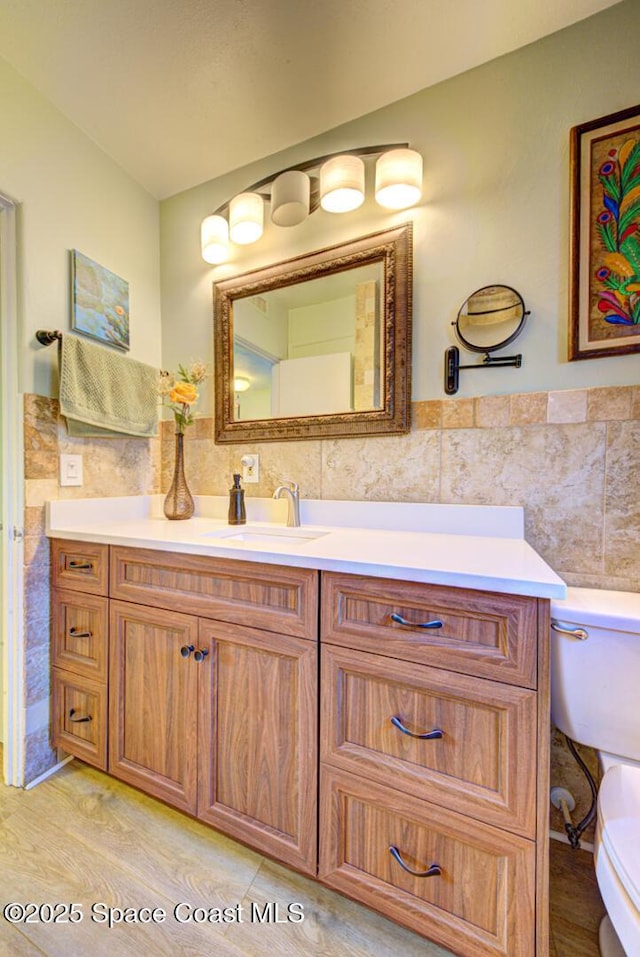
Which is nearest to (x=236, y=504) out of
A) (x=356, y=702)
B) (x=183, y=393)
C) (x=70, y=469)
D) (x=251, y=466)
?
(x=251, y=466)

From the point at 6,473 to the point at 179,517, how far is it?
0.61m

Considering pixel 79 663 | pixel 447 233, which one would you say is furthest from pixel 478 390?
pixel 79 663

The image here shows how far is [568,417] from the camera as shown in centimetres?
113

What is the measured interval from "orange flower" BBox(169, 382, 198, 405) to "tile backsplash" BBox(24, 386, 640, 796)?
294 millimetres

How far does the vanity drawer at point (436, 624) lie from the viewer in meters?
0.71

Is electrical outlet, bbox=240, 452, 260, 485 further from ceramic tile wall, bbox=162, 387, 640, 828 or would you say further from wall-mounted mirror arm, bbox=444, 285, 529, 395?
wall-mounted mirror arm, bbox=444, 285, 529, 395

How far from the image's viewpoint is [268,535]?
1.41 m

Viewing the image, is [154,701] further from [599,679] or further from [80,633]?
[599,679]

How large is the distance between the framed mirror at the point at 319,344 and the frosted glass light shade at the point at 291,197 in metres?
0.15

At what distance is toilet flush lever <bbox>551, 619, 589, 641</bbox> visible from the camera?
0.80 m

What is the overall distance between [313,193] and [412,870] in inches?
82.4

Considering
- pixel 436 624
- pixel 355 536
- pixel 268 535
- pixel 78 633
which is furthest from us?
pixel 268 535

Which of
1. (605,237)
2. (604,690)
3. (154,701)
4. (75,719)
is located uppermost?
(605,237)

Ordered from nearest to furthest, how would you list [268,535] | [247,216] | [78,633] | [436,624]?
1. [436,624]
2. [78,633]
3. [268,535]
4. [247,216]
